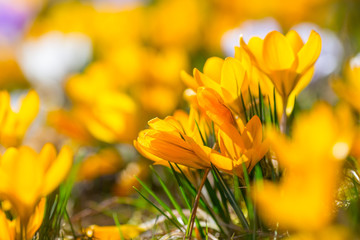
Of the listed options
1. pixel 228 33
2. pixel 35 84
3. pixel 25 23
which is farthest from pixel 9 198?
pixel 25 23

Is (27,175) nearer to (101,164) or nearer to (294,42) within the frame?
(294,42)

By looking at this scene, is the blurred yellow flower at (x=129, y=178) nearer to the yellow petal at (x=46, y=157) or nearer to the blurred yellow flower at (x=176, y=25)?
the yellow petal at (x=46, y=157)

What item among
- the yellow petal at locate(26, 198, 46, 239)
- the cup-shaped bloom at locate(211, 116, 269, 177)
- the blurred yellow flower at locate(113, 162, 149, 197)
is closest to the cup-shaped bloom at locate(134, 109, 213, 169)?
the cup-shaped bloom at locate(211, 116, 269, 177)

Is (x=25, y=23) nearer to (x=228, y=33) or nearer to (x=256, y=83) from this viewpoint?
(x=228, y=33)

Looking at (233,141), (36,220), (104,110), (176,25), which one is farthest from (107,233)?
(176,25)

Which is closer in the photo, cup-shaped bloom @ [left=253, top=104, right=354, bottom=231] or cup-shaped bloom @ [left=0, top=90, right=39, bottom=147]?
cup-shaped bloom @ [left=253, top=104, right=354, bottom=231]

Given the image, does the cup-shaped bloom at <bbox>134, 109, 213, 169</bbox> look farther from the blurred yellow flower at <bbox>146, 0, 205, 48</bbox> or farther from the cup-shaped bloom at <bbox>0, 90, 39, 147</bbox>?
the blurred yellow flower at <bbox>146, 0, 205, 48</bbox>
